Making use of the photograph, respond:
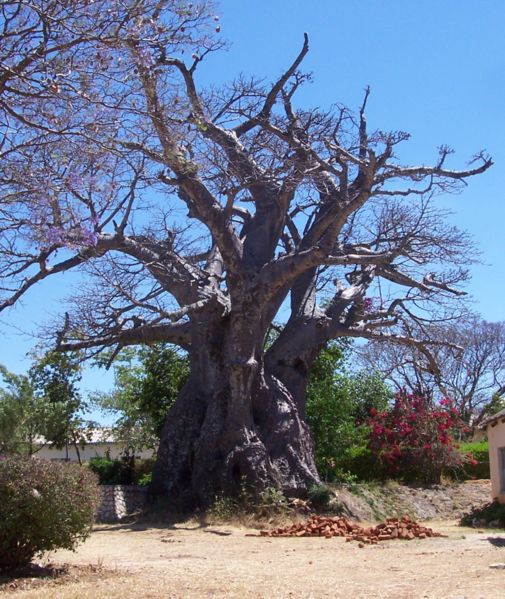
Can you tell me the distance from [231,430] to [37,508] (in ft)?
29.4

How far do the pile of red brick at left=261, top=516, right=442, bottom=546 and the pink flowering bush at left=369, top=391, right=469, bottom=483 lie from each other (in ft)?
26.3

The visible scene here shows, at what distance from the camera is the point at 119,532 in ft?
50.8

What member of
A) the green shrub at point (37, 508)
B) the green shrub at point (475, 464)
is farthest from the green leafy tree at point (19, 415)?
the green shrub at point (37, 508)

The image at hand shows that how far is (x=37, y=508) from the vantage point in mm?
8867

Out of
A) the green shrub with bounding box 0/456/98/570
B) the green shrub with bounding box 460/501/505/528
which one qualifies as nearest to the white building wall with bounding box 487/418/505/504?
the green shrub with bounding box 460/501/505/528

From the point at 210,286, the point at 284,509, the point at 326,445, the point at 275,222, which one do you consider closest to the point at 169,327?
the point at 210,286

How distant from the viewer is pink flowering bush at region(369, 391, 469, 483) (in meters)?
23.0

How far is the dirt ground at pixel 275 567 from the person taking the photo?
8227mm

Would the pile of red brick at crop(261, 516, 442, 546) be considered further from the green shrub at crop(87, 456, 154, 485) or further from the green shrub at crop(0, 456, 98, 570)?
the green shrub at crop(87, 456, 154, 485)

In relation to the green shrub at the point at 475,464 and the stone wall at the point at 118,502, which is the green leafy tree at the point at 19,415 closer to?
the stone wall at the point at 118,502

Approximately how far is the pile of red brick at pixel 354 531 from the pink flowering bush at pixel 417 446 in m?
8.01

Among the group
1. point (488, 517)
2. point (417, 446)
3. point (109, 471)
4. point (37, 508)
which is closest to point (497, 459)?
point (488, 517)

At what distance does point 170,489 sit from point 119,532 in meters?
2.76

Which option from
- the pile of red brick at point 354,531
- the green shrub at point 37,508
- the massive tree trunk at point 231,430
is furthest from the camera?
the massive tree trunk at point 231,430
